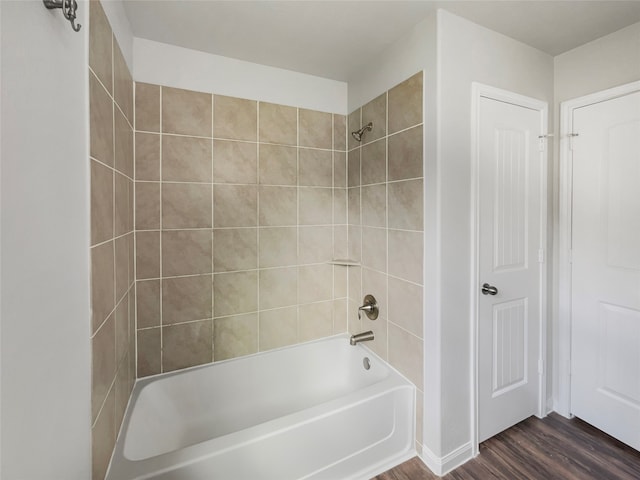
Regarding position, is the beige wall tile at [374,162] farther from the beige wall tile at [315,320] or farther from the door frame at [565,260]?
the door frame at [565,260]

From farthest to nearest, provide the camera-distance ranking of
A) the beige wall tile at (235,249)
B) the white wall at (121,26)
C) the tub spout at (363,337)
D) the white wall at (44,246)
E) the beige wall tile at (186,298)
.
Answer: the tub spout at (363,337) → the beige wall tile at (235,249) → the beige wall tile at (186,298) → the white wall at (121,26) → the white wall at (44,246)

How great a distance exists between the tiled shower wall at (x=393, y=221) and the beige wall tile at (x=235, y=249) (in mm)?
766

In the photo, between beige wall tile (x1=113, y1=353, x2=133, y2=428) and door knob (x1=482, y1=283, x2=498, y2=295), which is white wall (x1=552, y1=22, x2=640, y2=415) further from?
beige wall tile (x1=113, y1=353, x2=133, y2=428)

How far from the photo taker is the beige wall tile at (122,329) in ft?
4.19

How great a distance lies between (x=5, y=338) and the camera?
54 cm

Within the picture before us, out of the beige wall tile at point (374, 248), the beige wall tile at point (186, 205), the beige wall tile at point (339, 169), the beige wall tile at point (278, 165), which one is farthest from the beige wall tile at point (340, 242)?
the beige wall tile at point (186, 205)

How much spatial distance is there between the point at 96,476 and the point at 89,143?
1.16 m

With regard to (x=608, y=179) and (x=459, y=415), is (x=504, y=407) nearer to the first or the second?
(x=459, y=415)

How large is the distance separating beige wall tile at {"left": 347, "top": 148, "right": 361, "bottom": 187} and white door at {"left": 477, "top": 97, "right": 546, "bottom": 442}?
0.81 m

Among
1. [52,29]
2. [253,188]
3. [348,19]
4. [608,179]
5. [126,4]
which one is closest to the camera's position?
[52,29]

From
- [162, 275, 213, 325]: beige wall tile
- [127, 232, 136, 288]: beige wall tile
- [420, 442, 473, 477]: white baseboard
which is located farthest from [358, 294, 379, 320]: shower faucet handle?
[127, 232, 136, 288]: beige wall tile

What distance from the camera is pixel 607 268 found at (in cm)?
166

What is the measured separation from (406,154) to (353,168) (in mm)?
599

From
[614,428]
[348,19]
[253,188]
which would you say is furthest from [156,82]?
[614,428]
